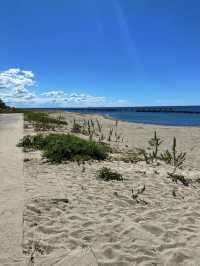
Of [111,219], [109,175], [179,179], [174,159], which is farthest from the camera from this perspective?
[174,159]

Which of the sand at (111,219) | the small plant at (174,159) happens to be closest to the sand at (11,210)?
the sand at (111,219)

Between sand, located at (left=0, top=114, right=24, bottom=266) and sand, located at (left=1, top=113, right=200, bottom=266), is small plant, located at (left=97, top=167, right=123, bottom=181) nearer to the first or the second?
sand, located at (left=1, top=113, right=200, bottom=266)

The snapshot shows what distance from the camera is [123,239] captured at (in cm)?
509

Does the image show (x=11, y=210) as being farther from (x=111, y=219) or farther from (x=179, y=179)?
(x=179, y=179)

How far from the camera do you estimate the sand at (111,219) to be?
4660 mm

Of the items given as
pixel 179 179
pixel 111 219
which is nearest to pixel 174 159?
pixel 179 179

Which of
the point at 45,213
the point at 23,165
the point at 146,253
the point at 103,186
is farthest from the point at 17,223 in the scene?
the point at 23,165

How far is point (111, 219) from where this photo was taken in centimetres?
586

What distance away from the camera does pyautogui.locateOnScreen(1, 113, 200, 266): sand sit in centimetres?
466

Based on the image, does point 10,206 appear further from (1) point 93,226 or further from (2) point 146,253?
(2) point 146,253

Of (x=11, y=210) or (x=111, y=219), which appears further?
(x=11, y=210)

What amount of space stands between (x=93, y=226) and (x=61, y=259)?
119 cm

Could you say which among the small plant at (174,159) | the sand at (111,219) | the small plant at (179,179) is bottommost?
the sand at (111,219)

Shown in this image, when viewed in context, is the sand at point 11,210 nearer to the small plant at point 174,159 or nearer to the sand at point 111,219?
the sand at point 111,219
